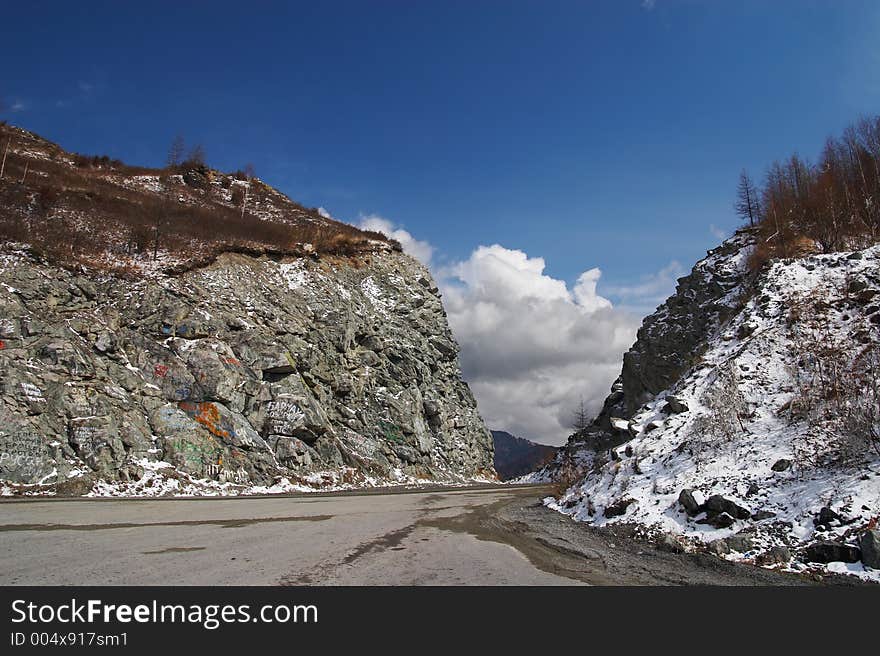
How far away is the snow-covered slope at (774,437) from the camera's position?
314 inches

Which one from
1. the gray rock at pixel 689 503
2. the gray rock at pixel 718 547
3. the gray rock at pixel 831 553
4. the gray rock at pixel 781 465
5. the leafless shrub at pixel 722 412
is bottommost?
the gray rock at pixel 718 547

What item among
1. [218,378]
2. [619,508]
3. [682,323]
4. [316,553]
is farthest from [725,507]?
[682,323]

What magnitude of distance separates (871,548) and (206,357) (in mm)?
30469

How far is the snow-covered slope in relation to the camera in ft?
26.2

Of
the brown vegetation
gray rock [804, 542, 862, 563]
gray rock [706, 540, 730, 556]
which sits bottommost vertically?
gray rock [706, 540, 730, 556]

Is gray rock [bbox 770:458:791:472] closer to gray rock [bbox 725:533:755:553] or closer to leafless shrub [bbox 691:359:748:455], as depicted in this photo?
leafless shrub [bbox 691:359:748:455]

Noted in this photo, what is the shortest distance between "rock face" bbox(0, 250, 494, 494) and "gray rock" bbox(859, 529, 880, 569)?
25.0 meters

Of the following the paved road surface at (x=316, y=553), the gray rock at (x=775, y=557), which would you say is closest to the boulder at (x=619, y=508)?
the paved road surface at (x=316, y=553)

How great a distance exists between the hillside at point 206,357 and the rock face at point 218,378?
0.10 metres

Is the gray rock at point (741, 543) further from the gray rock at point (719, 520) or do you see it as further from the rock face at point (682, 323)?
the rock face at point (682, 323)

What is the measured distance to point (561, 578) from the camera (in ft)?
22.3

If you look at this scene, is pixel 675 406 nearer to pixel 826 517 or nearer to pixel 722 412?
pixel 722 412

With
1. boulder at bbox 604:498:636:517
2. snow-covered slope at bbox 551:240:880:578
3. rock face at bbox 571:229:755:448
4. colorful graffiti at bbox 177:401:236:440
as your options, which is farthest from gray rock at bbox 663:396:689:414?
colorful graffiti at bbox 177:401:236:440

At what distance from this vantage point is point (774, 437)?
11.3 metres
